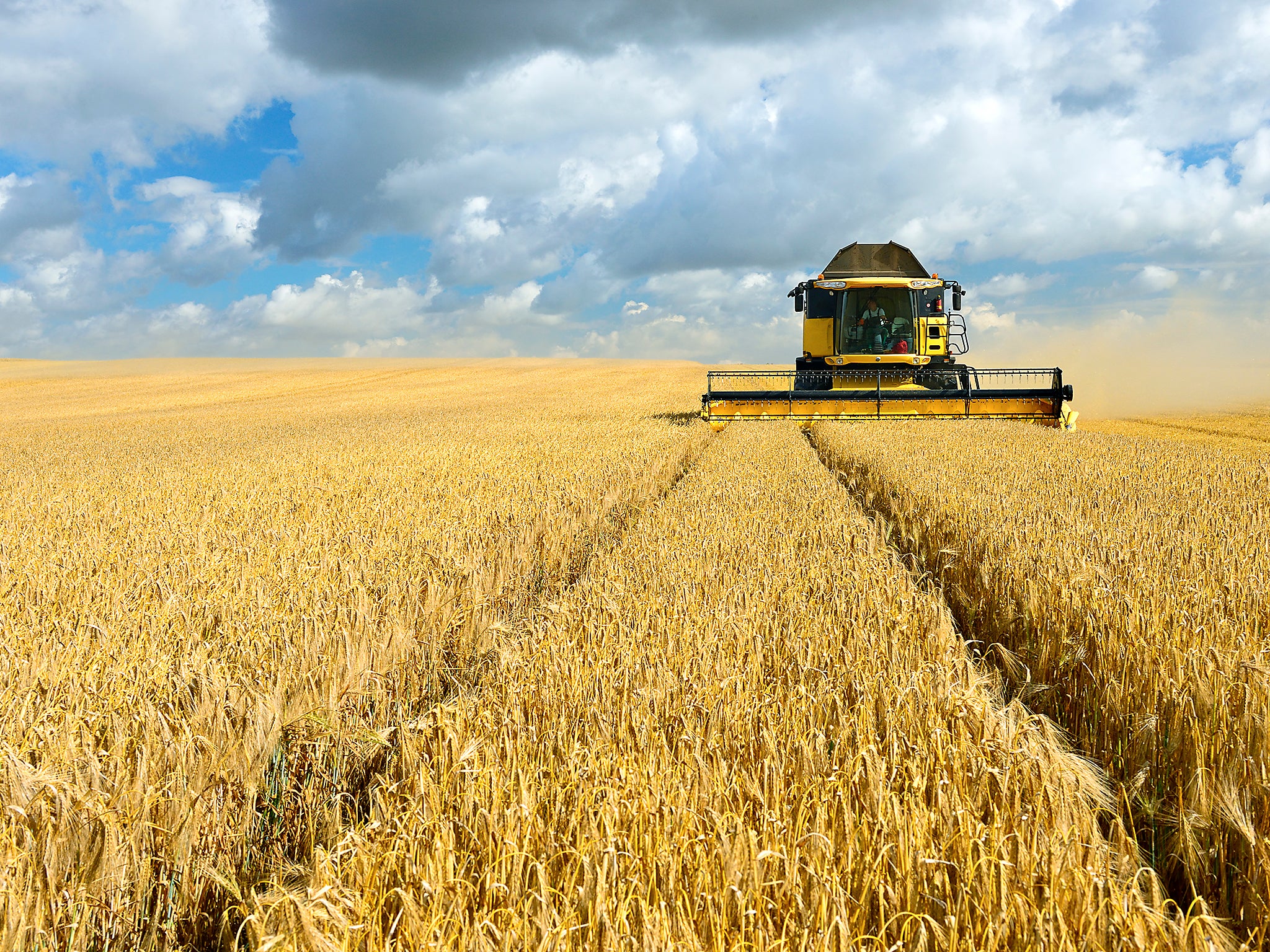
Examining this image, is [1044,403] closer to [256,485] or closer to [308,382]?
[256,485]

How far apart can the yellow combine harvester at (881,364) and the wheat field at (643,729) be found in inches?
354

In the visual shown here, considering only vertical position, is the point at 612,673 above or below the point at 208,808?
above

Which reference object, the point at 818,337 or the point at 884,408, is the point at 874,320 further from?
the point at 884,408

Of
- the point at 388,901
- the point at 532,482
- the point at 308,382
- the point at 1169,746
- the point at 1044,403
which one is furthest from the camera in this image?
the point at 308,382

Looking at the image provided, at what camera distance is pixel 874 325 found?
16.5 meters

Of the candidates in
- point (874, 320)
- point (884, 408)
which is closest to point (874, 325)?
point (874, 320)

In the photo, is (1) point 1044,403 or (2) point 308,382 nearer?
(1) point 1044,403

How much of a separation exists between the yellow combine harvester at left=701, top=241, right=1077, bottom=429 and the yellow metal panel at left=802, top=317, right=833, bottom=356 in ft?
0.06

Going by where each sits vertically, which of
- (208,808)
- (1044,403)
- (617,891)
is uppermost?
(1044,403)

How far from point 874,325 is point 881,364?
841mm

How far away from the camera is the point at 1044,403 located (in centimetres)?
1483

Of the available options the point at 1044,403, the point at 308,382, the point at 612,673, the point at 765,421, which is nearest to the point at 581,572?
the point at 612,673

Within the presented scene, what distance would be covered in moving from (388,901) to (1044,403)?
15382 mm

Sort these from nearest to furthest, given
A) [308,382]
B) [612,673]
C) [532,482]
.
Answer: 1. [612,673]
2. [532,482]
3. [308,382]
